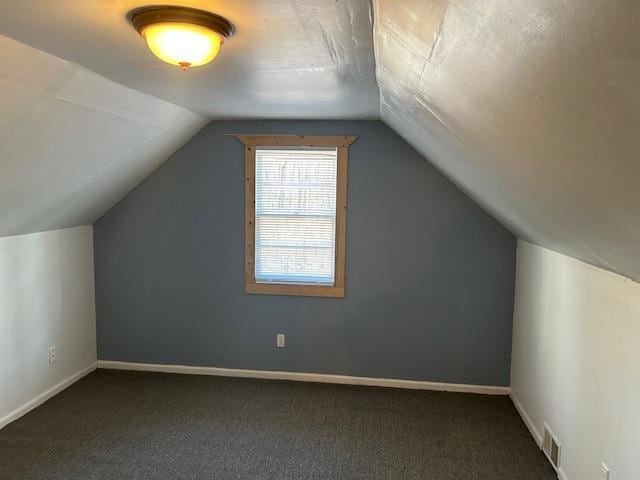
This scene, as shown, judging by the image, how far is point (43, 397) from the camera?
11.8 ft

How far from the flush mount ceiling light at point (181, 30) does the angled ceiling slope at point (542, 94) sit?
1.73ft

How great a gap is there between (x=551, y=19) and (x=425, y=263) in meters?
3.24

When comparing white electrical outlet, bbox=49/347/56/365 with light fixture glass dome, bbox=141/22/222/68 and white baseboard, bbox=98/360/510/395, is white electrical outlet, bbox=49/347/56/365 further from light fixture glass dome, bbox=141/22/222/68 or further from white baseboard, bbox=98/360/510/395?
light fixture glass dome, bbox=141/22/222/68

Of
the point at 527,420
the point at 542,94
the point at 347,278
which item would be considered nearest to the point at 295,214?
the point at 347,278

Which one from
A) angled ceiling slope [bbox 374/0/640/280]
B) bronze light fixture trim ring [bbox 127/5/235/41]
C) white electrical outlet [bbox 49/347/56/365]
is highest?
bronze light fixture trim ring [bbox 127/5/235/41]

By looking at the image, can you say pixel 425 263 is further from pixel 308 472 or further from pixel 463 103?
pixel 463 103

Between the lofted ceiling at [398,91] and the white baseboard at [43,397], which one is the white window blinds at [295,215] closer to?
the lofted ceiling at [398,91]

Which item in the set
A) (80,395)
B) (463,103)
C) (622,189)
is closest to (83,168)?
(80,395)

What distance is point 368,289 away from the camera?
3941 millimetres

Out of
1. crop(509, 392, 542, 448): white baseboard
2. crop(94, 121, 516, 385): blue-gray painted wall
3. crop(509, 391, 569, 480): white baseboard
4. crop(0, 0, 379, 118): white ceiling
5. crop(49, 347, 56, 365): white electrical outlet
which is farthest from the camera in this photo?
crop(94, 121, 516, 385): blue-gray painted wall

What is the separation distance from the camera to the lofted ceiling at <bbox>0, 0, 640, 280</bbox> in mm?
796

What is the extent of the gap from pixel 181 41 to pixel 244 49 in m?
0.32

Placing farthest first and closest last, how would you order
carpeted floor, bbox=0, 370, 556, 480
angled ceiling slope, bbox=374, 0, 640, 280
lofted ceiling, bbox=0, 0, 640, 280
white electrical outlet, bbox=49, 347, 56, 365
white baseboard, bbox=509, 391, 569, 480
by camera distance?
white electrical outlet, bbox=49, 347, 56, 365, carpeted floor, bbox=0, 370, 556, 480, white baseboard, bbox=509, 391, 569, 480, lofted ceiling, bbox=0, 0, 640, 280, angled ceiling slope, bbox=374, 0, 640, 280

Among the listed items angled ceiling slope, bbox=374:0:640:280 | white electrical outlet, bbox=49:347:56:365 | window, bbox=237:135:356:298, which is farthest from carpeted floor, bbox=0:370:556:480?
angled ceiling slope, bbox=374:0:640:280
